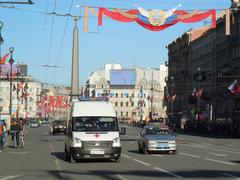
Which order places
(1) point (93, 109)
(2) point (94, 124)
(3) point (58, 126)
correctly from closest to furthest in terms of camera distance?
1. (2) point (94, 124)
2. (1) point (93, 109)
3. (3) point (58, 126)

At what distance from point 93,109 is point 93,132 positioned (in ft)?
5.04

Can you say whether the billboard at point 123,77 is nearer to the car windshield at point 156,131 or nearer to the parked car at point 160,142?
the car windshield at point 156,131

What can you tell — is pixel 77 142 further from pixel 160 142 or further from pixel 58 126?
pixel 58 126

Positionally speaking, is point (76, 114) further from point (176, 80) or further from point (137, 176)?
point (176, 80)

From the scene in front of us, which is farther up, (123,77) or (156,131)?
(123,77)

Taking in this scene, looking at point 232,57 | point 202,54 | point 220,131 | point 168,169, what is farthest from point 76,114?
point 202,54

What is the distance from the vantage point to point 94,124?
26.0 metres

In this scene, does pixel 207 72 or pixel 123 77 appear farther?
pixel 123 77

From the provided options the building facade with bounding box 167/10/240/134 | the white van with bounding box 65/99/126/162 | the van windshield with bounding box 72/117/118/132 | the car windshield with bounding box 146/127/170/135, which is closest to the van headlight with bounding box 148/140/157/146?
the car windshield with bounding box 146/127/170/135

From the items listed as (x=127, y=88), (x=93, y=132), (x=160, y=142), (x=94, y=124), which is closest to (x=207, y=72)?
(x=160, y=142)

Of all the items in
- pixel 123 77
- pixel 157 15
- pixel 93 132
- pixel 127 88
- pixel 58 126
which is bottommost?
pixel 93 132

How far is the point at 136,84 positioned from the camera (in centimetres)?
18900

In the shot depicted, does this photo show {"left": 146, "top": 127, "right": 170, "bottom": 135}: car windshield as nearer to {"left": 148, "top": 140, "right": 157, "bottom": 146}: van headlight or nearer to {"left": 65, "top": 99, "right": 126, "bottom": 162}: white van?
{"left": 148, "top": 140, "right": 157, "bottom": 146}: van headlight

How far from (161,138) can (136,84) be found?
6199 inches
